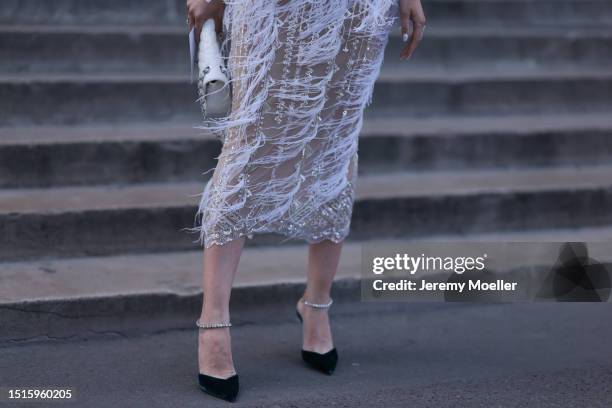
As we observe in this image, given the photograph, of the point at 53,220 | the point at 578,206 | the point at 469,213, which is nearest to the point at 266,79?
the point at 53,220

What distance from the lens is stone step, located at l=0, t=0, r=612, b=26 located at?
4441 mm

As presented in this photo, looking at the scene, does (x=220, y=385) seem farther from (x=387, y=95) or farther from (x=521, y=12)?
(x=521, y=12)

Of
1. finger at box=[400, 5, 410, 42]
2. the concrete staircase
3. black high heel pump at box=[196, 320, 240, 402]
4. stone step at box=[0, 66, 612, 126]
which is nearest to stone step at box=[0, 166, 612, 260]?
the concrete staircase

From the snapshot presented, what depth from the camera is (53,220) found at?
3461 millimetres

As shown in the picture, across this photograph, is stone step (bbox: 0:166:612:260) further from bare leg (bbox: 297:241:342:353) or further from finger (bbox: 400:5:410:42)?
finger (bbox: 400:5:410:42)

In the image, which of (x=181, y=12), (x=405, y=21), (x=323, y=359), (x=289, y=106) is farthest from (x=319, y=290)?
(x=181, y=12)

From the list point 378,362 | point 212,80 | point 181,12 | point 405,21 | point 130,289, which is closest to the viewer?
point 212,80

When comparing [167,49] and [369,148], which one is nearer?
[369,148]

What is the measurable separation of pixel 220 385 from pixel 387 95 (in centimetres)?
232

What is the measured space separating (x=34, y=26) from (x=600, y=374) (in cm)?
290

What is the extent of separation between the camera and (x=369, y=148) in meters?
Result: 4.27

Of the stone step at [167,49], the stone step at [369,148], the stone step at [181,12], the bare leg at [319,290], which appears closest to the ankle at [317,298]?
the bare leg at [319,290]

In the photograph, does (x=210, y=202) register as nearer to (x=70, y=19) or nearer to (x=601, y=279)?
(x=601, y=279)

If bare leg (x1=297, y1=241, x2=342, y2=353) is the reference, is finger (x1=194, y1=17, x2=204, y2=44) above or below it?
above
